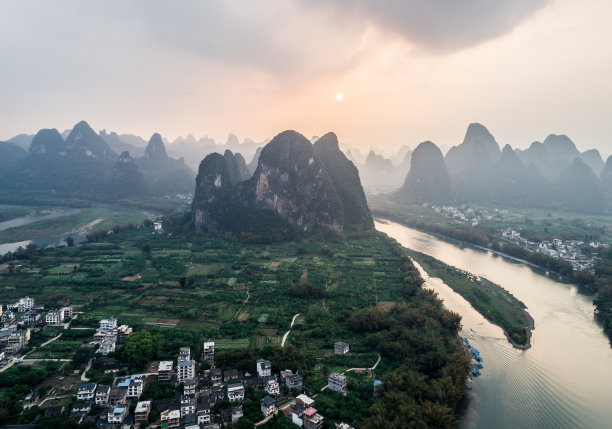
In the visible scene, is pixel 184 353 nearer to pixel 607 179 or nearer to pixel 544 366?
pixel 544 366

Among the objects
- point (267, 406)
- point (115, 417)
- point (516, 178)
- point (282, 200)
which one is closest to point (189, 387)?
point (115, 417)

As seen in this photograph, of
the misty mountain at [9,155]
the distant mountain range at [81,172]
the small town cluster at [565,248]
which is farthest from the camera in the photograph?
the misty mountain at [9,155]

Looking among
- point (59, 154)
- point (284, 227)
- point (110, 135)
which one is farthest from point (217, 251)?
point (110, 135)

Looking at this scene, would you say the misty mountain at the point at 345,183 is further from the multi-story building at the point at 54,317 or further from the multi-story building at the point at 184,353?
the multi-story building at the point at 54,317

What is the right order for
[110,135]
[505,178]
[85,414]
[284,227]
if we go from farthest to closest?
[110,135]
[505,178]
[284,227]
[85,414]

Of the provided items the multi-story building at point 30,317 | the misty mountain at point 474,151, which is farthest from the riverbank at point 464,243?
the multi-story building at point 30,317

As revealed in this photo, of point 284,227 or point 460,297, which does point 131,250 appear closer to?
point 284,227

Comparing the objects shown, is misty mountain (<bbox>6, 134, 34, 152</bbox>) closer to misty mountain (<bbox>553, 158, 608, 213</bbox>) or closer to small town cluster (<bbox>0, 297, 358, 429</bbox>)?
small town cluster (<bbox>0, 297, 358, 429</bbox>)

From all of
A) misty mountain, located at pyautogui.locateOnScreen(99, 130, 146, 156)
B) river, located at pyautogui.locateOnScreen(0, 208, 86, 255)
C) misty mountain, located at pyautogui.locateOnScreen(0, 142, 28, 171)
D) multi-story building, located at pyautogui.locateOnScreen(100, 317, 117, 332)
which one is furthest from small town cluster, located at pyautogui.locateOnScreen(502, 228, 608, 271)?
misty mountain, located at pyautogui.locateOnScreen(99, 130, 146, 156)
